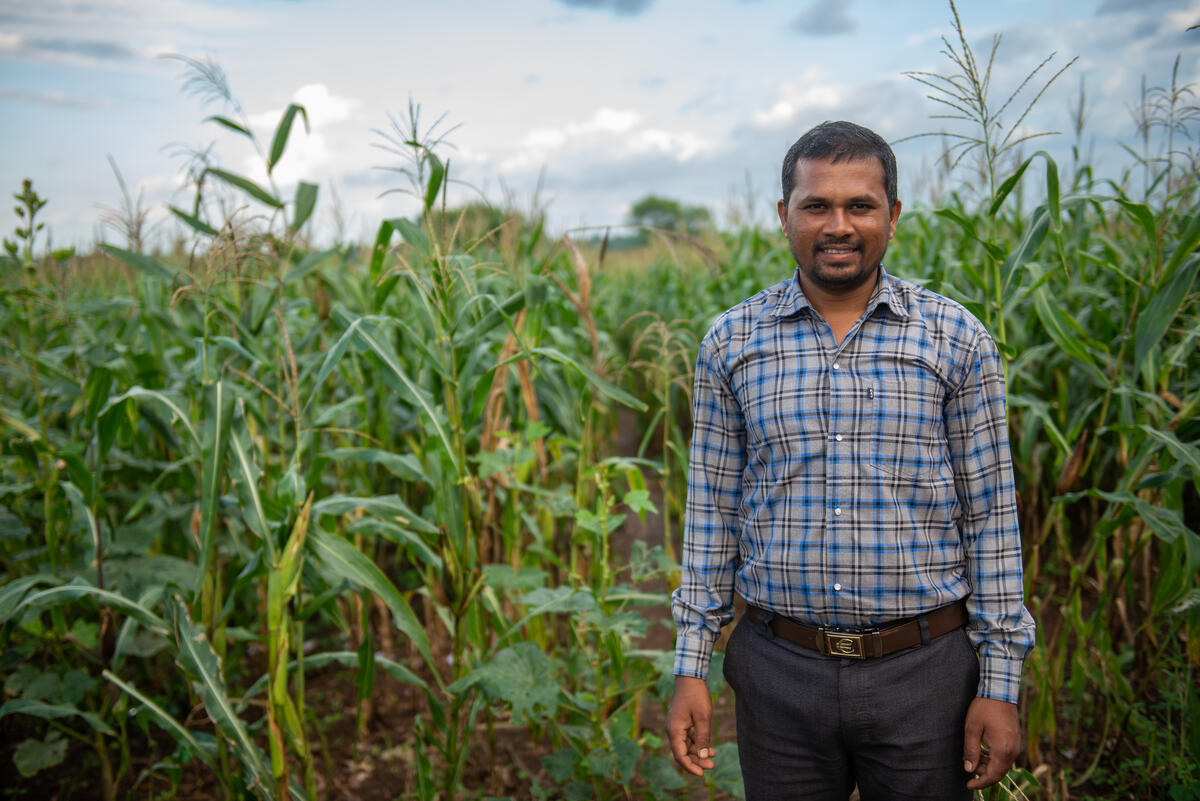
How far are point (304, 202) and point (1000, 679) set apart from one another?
96.4 inches

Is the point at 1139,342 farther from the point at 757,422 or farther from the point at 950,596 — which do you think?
the point at 757,422

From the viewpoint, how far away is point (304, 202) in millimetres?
2609

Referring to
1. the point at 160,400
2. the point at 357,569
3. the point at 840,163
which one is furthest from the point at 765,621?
the point at 160,400

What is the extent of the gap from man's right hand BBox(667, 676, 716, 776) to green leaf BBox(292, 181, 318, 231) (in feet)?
6.28

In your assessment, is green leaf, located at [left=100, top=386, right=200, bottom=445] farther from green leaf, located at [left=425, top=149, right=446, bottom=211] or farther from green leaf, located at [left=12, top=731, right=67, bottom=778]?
green leaf, located at [left=12, top=731, right=67, bottom=778]

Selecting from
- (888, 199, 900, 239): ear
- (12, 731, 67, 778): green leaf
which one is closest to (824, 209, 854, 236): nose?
(888, 199, 900, 239): ear

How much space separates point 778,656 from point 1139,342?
4.95 ft

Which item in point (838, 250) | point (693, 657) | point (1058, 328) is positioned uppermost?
point (838, 250)

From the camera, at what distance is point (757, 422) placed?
5.24 ft

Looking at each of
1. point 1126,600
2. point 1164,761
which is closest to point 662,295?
point 1126,600

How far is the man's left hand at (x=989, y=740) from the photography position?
4.71 feet

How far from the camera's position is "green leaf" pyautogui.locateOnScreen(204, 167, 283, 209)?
8.09 feet

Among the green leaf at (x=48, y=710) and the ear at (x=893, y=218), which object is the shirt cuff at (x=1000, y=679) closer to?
the ear at (x=893, y=218)

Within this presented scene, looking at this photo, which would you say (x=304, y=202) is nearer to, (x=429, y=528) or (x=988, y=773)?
(x=429, y=528)
